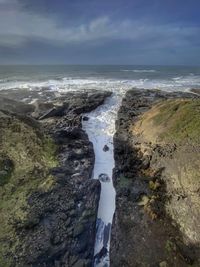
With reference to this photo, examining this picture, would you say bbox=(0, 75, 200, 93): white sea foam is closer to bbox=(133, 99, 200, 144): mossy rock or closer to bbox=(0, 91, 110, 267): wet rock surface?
bbox=(133, 99, 200, 144): mossy rock

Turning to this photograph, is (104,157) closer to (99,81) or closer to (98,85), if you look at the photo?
(98,85)

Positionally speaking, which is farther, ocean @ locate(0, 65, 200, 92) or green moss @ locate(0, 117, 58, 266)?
ocean @ locate(0, 65, 200, 92)

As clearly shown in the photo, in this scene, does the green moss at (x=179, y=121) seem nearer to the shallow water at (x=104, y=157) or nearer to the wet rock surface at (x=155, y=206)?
the wet rock surface at (x=155, y=206)

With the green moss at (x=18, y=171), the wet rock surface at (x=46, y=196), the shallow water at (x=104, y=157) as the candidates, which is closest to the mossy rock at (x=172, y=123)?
the shallow water at (x=104, y=157)

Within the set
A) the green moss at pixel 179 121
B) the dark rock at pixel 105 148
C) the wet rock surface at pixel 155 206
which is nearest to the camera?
the wet rock surface at pixel 155 206

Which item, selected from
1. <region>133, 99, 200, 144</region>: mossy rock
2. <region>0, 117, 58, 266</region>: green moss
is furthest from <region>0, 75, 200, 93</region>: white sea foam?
<region>0, 117, 58, 266</region>: green moss

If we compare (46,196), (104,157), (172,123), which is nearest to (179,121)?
(172,123)

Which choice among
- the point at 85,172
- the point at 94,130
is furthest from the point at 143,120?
the point at 85,172
